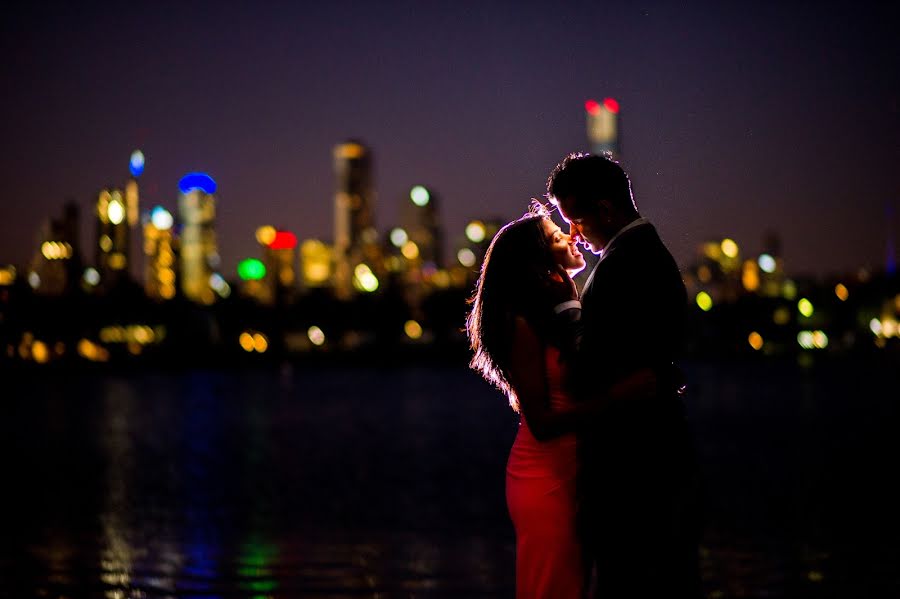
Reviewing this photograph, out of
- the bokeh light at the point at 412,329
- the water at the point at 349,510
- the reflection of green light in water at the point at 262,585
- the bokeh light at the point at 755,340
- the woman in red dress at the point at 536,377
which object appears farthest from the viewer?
the bokeh light at the point at 755,340

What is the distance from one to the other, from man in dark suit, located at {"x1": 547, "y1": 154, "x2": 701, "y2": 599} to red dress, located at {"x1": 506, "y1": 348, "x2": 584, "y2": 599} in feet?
0.86

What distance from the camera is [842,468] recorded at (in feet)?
70.8

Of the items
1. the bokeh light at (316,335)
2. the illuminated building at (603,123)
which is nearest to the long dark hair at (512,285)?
the illuminated building at (603,123)

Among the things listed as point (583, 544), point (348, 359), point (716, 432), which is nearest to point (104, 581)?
point (583, 544)

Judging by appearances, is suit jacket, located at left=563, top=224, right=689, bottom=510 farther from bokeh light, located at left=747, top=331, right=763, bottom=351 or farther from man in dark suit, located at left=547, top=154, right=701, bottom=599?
bokeh light, located at left=747, top=331, right=763, bottom=351

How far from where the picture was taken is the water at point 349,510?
873 centimetres

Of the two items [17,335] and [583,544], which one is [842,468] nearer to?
[583,544]

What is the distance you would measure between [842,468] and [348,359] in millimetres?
147074

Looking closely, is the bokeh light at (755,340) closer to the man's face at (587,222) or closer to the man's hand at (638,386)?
the man's face at (587,222)

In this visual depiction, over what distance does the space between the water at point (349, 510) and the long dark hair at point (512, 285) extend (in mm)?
4188

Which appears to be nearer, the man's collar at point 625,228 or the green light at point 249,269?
the man's collar at point 625,228

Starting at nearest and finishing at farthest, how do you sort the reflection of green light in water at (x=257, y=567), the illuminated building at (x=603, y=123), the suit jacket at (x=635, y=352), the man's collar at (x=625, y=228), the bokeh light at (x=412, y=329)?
the suit jacket at (x=635, y=352) → the man's collar at (x=625, y=228) → the illuminated building at (x=603, y=123) → the reflection of green light in water at (x=257, y=567) → the bokeh light at (x=412, y=329)

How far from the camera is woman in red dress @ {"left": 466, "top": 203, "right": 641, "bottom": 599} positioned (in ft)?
13.6

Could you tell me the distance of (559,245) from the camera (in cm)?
421
